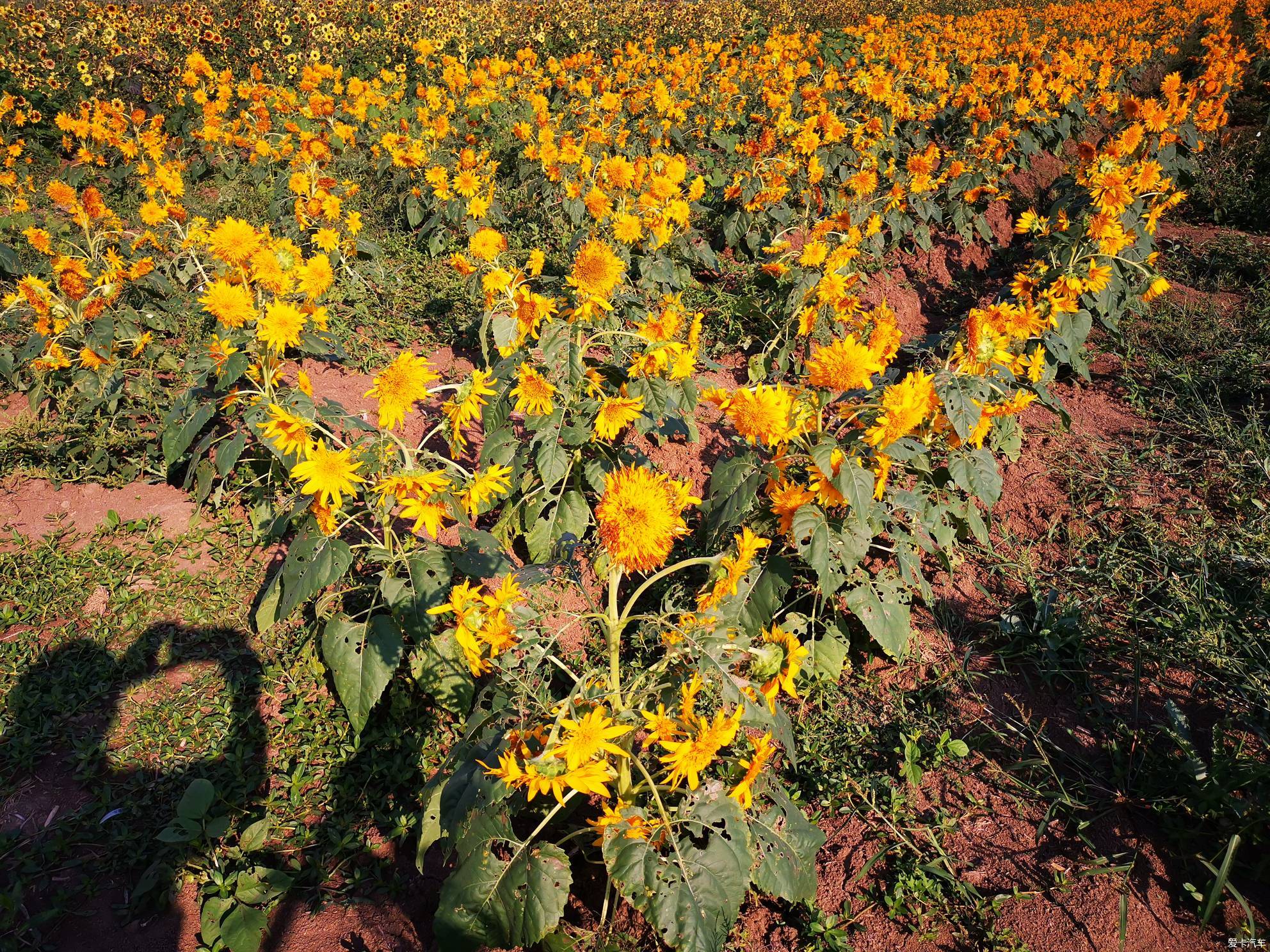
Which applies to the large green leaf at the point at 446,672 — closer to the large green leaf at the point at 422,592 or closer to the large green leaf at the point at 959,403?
the large green leaf at the point at 422,592

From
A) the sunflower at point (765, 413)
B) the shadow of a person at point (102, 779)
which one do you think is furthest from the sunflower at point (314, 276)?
the sunflower at point (765, 413)

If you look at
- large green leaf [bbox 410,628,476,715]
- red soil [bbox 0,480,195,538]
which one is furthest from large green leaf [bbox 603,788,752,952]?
red soil [bbox 0,480,195,538]

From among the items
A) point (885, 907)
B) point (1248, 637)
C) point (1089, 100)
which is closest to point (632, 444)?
point (885, 907)

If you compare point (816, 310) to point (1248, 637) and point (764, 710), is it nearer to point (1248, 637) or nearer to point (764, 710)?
point (1248, 637)

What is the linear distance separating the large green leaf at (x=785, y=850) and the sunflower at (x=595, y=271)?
2.24 metres

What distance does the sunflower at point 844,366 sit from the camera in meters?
2.38

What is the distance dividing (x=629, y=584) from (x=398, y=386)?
1.49 meters

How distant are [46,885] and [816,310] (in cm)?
432

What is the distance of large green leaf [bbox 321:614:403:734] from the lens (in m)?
2.43

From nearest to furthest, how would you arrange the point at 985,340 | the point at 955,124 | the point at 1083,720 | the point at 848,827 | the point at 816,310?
the point at 848,827, the point at 1083,720, the point at 985,340, the point at 816,310, the point at 955,124

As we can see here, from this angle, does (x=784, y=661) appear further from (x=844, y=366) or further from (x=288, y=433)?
(x=288, y=433)

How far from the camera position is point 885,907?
7.19 feet

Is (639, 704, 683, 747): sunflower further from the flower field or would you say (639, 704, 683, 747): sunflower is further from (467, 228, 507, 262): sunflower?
(467, 228, 507, 262): sunflower

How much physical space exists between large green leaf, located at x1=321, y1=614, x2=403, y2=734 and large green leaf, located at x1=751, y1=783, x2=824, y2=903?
1317mm
